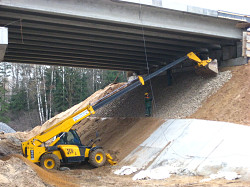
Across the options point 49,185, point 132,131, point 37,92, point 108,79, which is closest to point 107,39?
point 132,131

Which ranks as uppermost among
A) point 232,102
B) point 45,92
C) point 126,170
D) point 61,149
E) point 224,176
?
point 45,92

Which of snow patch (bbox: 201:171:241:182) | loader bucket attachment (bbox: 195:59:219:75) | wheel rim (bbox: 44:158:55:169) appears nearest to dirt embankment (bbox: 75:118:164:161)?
wheel rim (bbox: 44:158:55:169)

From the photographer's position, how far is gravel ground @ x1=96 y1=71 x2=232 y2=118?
18.3 metres

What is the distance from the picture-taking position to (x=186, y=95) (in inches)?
768

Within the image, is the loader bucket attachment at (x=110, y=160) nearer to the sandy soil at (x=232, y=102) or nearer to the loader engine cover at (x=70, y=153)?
the loader engine cover at (x=70, y=153)

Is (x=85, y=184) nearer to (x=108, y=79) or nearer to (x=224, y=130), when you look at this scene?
(x=224, y=130)

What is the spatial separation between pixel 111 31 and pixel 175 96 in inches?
249

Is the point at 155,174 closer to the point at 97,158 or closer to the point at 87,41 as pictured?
the point at 97,158

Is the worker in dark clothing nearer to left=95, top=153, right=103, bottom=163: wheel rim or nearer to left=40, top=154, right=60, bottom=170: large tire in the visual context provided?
left=95, top=153, right=103, bottom=163: wheel rim

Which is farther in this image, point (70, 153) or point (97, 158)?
point (97, 158)

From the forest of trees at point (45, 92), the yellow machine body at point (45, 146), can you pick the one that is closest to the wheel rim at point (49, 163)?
the yellow machine body at point (45, 146)

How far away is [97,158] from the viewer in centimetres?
1541

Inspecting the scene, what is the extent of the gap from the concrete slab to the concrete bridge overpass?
525cm

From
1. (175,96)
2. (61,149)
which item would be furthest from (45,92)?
(61,149)
